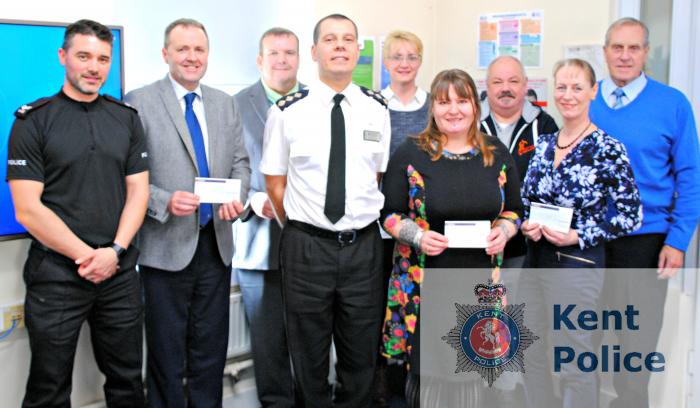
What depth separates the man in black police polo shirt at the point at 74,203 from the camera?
219cm

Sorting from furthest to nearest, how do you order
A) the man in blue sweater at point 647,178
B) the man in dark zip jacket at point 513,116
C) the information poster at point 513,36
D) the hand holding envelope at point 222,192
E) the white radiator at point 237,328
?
the information poster at point 513,36
the white radiator at point 237,328
the man in dark zip jacket at point 513,116
the man in blue sweater at point 647,178
the hand holding envelope at point 222,192

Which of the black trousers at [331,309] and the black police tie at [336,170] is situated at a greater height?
the black police tie at [336,170]

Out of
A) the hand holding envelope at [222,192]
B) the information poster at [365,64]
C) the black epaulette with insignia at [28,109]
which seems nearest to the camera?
the black epaulette with insignia at [28,109]

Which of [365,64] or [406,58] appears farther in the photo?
[365,64]

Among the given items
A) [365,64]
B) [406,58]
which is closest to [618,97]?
[406,58]

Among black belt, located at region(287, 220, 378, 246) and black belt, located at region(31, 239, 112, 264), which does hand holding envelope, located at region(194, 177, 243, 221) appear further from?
black belt, located at region(31, 239, 112, 264)

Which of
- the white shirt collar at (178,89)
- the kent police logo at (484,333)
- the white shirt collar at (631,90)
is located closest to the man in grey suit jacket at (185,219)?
the white shirt collar at (178,89)

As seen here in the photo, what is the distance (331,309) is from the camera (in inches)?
102

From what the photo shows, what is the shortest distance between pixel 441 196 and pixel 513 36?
1.69m

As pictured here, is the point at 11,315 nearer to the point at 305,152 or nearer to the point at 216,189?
the point at 216,189

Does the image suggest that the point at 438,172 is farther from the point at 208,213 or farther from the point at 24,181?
the point at 24,181

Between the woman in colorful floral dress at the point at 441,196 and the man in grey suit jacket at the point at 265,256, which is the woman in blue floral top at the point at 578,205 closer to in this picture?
the woman in colorful floral dress at the point at 441,196

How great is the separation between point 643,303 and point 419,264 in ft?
3.47

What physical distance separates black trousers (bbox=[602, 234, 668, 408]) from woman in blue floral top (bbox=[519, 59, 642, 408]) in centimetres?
26
